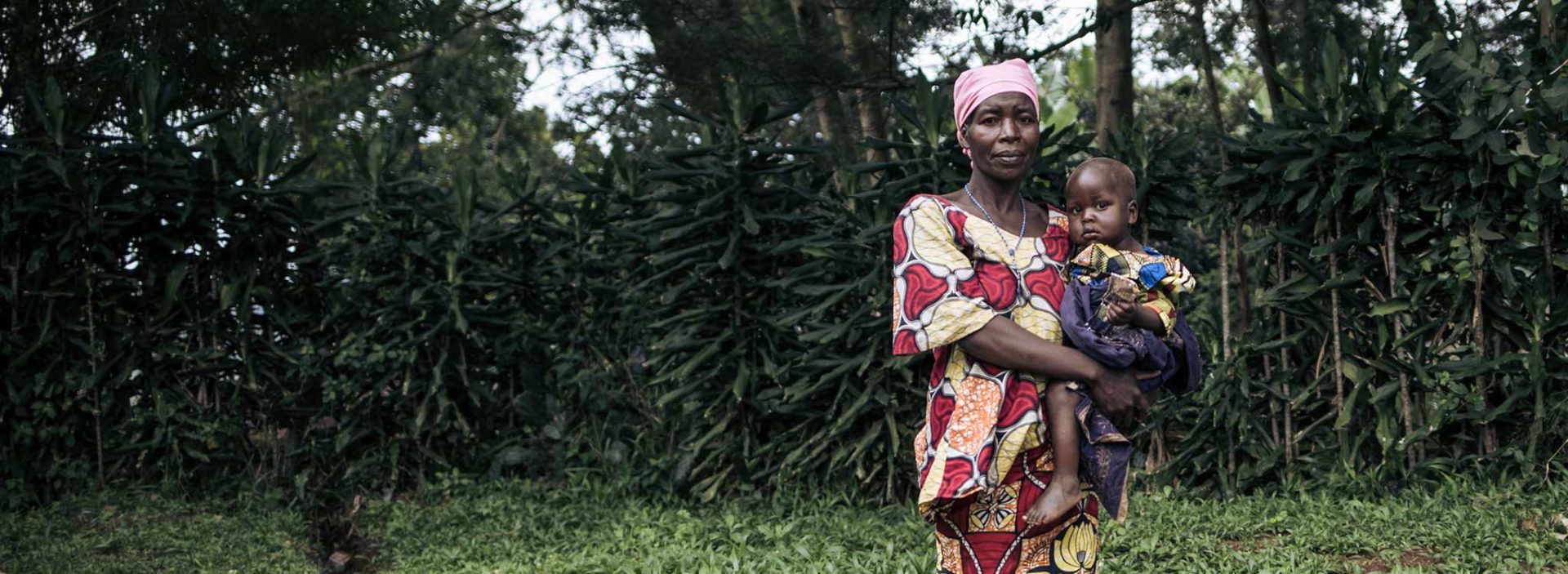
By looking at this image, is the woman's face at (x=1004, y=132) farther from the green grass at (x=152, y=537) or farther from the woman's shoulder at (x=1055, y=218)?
the green grass at (x=152, y=537)

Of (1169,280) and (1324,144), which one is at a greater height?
(1324,144)

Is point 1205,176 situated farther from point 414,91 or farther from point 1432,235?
point 414,91

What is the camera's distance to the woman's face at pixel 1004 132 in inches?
104

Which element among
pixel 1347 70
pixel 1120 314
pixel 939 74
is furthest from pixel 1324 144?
pixel 1120 314

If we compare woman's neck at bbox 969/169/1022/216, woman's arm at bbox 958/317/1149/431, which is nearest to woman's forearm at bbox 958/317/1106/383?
woman's arm at bbox 958/317/1149/431

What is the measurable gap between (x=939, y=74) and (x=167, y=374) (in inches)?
190

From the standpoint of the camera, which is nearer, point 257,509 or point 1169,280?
point 1169,280

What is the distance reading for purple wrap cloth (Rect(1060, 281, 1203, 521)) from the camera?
8.38 feet

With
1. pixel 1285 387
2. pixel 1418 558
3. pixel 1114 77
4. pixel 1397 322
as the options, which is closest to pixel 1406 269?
pixel 1397 322

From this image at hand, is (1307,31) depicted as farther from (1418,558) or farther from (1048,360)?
(1048,360)

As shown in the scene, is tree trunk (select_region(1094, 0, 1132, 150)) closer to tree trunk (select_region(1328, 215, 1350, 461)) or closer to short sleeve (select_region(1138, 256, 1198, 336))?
tree trunk (select_region(1328, 215, 1350, 461))

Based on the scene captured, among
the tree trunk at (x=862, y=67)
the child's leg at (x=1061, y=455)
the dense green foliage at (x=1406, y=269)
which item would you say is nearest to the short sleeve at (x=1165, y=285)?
the child's leg at (x=1061, y=455)

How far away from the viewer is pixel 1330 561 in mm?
4977

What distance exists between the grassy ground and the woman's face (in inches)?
A: 108
